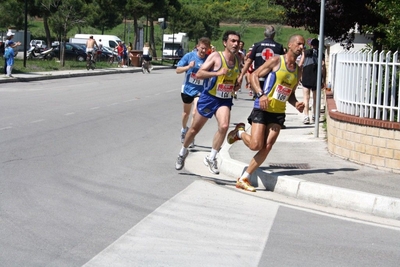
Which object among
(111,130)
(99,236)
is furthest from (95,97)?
(99,236)

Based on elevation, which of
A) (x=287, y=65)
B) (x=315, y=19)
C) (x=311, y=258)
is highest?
(x=315, y=19)

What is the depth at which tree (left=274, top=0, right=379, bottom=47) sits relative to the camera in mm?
16781

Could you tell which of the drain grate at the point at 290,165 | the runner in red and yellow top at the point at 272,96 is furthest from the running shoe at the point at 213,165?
the runner in red and yellow top at the point at 272,96

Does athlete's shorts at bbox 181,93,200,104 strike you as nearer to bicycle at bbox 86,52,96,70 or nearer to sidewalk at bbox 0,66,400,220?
sidewalk at bbox 0,66,400,220

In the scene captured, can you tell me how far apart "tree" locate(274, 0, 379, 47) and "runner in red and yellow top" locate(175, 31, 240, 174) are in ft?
22.6

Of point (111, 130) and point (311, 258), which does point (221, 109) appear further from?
point (111, 130)

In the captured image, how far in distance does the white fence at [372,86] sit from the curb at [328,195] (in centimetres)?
218

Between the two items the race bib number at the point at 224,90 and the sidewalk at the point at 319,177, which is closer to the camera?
the sidewalk at the point at 319,177

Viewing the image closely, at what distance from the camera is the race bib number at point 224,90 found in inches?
405

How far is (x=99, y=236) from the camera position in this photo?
22.8 ft

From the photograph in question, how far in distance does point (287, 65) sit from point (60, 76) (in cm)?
2569

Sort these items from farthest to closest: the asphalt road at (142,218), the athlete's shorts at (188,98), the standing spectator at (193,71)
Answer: the athlete's shorts at (188,98) < the standing spectator at (193,71) < the asphalt road at (142,218)

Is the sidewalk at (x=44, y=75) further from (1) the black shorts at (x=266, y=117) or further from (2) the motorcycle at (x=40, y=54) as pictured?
(1) the black shorts at (x=266, y=117)

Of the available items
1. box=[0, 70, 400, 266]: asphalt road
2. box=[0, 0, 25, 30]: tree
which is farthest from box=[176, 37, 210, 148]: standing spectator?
box=[0, 0, 25, 30]: tree
